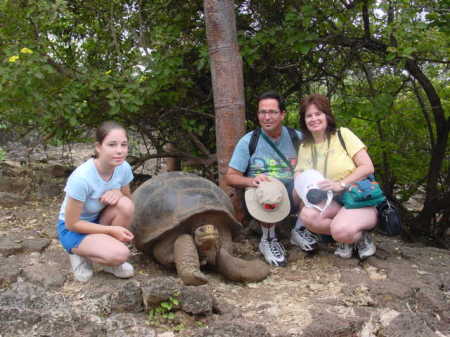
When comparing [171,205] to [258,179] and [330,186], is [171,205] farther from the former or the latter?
[330,186]

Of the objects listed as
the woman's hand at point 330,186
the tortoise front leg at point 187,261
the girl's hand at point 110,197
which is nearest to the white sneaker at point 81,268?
the girl's hand at point 110,197

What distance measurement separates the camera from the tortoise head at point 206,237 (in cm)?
286

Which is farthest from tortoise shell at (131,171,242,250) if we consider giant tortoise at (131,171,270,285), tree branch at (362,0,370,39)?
tree branch at (362,0,370,39)

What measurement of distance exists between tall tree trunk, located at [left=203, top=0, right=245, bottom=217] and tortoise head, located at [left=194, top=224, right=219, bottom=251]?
36.6 inches

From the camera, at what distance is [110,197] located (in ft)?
8.88

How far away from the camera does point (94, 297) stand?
8.13ft

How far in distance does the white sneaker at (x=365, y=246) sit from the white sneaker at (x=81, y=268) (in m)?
1.71

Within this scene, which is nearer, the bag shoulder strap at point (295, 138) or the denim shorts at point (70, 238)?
the denim shorts at point (70, 238)

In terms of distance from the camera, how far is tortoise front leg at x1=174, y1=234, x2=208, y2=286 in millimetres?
2655

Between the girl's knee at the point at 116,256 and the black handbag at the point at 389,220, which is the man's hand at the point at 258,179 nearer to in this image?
the black handbag at the point at 389,220

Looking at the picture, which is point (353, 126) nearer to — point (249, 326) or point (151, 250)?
point (151, 250)

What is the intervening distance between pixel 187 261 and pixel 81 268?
1.99 feet

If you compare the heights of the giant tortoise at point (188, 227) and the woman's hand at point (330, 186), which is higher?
the woman's hand at point (330, 186)

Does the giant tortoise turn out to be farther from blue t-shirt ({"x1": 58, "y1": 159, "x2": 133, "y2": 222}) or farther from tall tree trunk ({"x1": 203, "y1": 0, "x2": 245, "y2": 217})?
tall tree trunk ({"x1": 203, "y1": 0, "x2": 245, "y2": 217})
